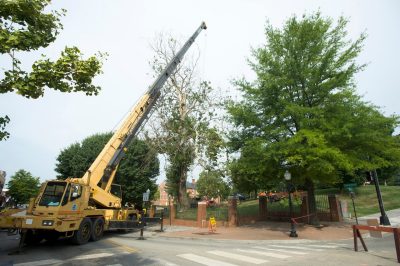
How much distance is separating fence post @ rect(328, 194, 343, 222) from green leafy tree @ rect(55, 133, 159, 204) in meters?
15.9

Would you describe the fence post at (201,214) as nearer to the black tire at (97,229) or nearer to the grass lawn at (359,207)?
the grass lawn at (359,207)

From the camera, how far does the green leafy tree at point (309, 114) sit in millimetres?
15721

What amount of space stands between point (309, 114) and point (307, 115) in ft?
0.45

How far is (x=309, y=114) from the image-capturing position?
55.5 ft

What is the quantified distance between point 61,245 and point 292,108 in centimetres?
1327

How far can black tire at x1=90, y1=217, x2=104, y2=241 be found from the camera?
14.1 metres

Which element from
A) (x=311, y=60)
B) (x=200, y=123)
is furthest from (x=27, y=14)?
(x=200, y=123)

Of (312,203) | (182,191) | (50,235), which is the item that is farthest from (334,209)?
(50,235)

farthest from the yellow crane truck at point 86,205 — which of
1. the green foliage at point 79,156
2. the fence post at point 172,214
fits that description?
the green foliage at point 79,156

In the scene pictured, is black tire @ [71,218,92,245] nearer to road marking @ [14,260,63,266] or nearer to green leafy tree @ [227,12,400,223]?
road marking @ [14,260,63,266]

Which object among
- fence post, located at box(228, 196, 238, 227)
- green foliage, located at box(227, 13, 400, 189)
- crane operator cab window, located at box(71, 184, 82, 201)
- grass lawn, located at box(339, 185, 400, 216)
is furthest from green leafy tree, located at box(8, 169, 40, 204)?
grass lawn, located at box(339, 185, 400, 216)

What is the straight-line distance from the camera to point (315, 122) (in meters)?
15.8

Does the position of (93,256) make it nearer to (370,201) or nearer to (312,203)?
(312,203)

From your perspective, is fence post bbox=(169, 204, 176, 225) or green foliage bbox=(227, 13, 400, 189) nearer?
green foliage bbox=(227, 13, 400, 189)
